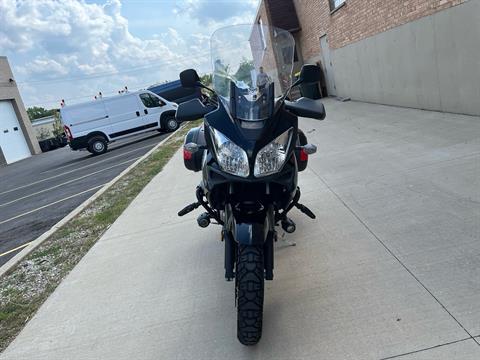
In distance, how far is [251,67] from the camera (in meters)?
3.59

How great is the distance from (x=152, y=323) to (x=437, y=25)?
281 inches

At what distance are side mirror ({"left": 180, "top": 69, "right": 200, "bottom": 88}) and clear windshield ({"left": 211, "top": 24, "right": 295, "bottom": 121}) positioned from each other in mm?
150

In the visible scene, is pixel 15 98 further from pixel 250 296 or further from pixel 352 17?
pixel 250 296

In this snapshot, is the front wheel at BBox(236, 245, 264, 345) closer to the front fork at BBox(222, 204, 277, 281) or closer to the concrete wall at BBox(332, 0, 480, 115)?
the front fork at BBox(222, 204, 277, 281)

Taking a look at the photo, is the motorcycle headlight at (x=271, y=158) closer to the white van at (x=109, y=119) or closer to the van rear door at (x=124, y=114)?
the white van at (x=109, y=119)

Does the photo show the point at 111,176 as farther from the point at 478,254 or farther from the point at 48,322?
the point at 478,254

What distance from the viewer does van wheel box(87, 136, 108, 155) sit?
58.2 feet

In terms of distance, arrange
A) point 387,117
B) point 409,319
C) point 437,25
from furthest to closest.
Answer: point 387,117
point 437,25
point 409,319

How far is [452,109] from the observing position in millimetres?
7809

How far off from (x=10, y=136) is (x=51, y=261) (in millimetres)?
28580

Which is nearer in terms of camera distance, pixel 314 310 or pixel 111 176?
pixel 314 310

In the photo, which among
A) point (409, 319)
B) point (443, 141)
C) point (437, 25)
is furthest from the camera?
point (437, 25)

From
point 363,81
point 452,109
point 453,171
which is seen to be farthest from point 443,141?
point 363,81

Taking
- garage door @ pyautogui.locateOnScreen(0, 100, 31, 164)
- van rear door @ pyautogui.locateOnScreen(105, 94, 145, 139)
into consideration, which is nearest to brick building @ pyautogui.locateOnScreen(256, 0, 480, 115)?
van rear door @ pyautogui.locateOnScreen(105, 94, 145, 139)
